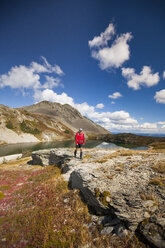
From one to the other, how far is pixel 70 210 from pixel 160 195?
664 centimetres

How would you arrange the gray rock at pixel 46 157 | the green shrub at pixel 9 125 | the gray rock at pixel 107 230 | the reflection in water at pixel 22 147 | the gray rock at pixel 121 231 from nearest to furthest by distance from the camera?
the gray rock at pixel 121 231 → the gray rock at pixel 107 230 → the gray rock at pixel 46 157 → the reflection in water at pixel 22 147 → the green shrub at pixel 9 125

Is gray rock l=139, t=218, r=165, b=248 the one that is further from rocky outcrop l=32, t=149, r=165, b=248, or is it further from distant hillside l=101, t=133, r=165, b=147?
distant hillside l=101, t=133, r=165, b=147

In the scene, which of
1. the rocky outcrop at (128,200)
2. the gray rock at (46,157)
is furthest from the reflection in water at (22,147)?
the rocky outcrop at (128,200)

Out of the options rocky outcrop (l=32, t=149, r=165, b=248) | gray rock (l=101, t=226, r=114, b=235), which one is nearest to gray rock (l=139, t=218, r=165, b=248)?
rocky outcrop (l=32, t=149, r=165, b=248)

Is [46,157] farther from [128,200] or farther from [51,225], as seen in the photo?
[128,200]

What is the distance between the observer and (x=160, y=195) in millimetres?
7152

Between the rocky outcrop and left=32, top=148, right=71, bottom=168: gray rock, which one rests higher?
the rocky outcrop

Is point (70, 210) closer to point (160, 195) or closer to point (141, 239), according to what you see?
point (141, 239)

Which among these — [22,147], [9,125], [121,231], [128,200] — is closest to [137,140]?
[22,147]

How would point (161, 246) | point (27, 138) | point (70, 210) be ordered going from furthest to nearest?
point (27, 138)
point (70, 210)
point (161, 246)

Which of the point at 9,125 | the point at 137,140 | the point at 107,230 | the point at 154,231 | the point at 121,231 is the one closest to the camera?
the point at 154,231

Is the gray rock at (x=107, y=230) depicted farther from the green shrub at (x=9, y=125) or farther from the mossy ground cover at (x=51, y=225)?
the green shrub at (x=9, y=125)

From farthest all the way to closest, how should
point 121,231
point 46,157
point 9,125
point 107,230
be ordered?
point 9,125, point 46,157, point 107,230, point 121,231

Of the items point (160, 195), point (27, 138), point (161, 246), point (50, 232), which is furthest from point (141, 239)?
point (27, 138)
